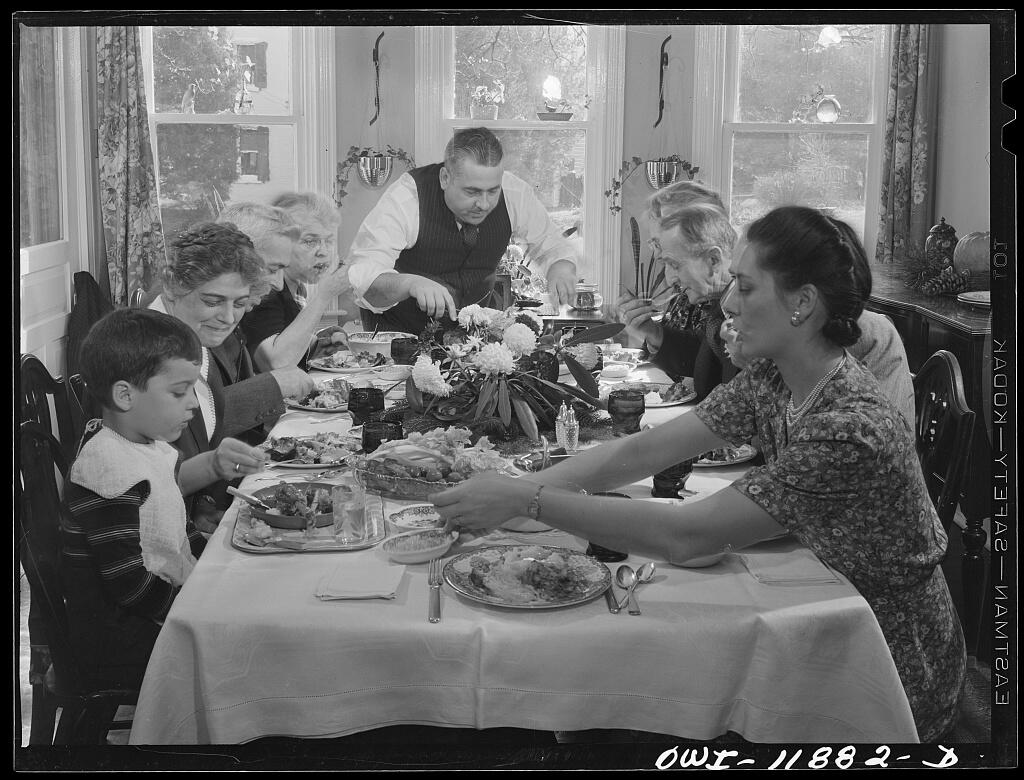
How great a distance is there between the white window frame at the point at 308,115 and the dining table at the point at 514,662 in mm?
928

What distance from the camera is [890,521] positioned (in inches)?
68.2

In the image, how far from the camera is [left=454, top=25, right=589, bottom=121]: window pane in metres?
2.03

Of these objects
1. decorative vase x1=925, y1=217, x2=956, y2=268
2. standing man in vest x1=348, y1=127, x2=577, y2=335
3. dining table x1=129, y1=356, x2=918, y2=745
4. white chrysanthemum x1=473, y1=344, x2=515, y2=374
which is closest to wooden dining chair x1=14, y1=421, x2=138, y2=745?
dining table x1=129, y1=356, x2=918, y2=745

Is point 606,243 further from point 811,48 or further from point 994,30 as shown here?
point 994,30

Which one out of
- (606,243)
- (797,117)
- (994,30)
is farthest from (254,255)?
(994,30)

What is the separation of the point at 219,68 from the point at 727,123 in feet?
3.51

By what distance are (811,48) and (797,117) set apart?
0.20m

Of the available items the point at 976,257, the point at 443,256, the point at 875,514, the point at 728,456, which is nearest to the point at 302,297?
the point at 443,256

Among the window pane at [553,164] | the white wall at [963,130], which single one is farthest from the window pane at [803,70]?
the window pane at [553,164]

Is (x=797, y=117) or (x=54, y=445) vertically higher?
(x=797, y=117)

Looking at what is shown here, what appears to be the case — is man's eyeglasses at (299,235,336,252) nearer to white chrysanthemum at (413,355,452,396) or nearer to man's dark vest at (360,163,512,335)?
man's dark vest at (360,163,512,335)

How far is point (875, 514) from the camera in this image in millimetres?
1727

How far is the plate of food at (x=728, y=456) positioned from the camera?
235cm

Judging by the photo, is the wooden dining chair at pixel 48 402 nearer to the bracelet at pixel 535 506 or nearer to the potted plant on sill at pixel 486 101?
the bracelet at pixel 535 506
